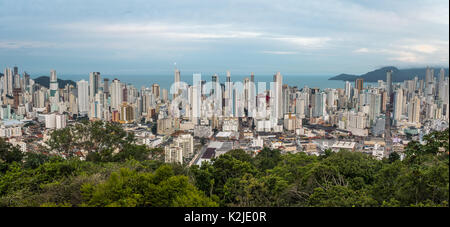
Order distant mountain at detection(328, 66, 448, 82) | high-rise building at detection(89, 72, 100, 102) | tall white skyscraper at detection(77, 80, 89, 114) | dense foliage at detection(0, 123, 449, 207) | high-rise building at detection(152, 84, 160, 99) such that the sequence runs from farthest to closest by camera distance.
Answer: high-rise building at detection(152, 84, 160, 99), tall white skyscraper at detection(77, 80, 89, 114), high-rise building at detection(89, 72, 100, 102), distant mountain at detection(328, 66, 448, 82), dense foliage at detection(0, 123, 449, 207)

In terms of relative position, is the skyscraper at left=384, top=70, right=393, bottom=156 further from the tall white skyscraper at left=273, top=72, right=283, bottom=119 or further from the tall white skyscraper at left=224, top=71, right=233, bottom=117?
the tall white skyscraper at left=224, top=71, right=233, bottom=117

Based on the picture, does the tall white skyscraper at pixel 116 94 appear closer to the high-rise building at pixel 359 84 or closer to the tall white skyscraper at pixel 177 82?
the tall white skyscraper at pixel 177 82

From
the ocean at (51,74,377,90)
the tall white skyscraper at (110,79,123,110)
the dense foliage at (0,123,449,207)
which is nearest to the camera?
the dense foliage at (0,123,449,207)

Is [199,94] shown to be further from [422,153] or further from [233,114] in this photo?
[422,153]

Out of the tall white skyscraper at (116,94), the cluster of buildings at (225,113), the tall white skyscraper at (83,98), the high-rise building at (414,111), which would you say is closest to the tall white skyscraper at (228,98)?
the cluster of buildings at (225,113)

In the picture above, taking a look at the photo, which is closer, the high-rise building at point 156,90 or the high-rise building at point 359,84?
the high-rise building at point 359,84

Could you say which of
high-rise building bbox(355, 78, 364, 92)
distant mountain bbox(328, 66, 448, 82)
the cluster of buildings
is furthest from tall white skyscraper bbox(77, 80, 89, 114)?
high-rise building bbox(355, 78, 364, 92)
